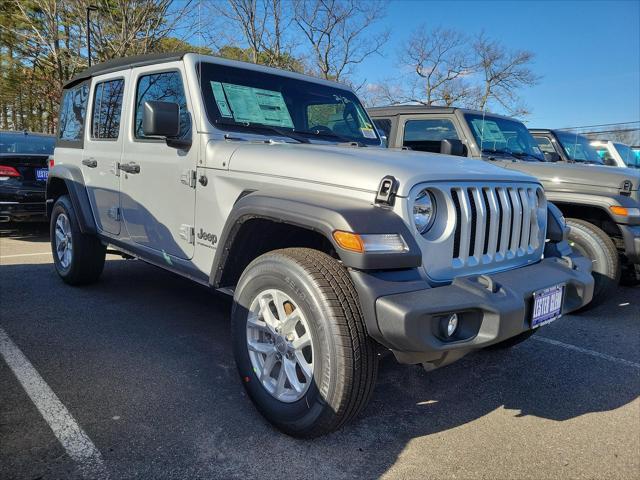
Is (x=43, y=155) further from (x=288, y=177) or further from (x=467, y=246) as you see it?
(x=467, y=246)

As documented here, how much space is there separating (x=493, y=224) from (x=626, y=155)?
7.23 m

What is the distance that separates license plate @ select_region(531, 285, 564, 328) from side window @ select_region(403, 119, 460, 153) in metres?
3.48

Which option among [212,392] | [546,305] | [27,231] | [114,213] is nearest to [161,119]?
[114,213]

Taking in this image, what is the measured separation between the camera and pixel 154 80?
3.73 meters

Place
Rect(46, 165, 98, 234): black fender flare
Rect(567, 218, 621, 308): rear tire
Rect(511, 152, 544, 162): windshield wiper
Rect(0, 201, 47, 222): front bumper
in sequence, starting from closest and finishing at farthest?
Rect(46, 165, 98, 234): black fender flare < Rect(567, 218, 621, 308): rear tire < Rect(511, 152, 544, 162): windshield wiper < Rect(0, 201, 47, 222): front bumper

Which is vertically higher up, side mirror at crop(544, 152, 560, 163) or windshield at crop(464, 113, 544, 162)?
windshield at crop(464, 113, 544, 162)

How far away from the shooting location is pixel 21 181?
287 inches

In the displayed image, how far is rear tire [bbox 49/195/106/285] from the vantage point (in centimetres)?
477

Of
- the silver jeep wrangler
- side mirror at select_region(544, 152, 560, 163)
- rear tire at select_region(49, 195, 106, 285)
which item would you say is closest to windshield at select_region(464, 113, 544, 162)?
side mirror at select_region(544, 152, 560, 163)

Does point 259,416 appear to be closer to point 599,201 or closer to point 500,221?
point 500,221

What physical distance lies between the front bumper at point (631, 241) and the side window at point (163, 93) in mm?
4171

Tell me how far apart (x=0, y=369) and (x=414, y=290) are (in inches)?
105

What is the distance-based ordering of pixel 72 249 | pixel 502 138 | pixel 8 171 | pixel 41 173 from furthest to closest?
pixel 41 173
pixel 8 171
pixel 502 138
pixel 72 249

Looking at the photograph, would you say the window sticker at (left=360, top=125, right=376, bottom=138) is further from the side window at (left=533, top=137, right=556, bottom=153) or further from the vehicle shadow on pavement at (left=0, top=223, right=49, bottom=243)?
the vehicle shadow on pavement at (left=0, top=223, right=49, bottom=243)
